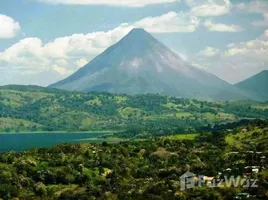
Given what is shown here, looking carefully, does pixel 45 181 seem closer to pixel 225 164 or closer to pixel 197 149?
pixel 225 164

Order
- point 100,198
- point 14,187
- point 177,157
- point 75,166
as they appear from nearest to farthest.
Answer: point 100,198 → point 14,187 → point 75,166 → point 177,157

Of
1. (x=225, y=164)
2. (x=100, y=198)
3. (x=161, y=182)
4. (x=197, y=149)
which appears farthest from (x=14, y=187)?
(x=197, y=149)

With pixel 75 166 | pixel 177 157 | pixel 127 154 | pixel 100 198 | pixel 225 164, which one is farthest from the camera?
pixel 127 154

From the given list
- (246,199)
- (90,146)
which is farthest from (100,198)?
(90,146)

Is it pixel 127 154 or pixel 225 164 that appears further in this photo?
pixel 127 154

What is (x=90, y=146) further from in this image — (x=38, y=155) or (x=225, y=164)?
(x=225, y=164)

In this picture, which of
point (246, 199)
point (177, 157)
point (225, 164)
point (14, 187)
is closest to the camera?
point (246, 199)
